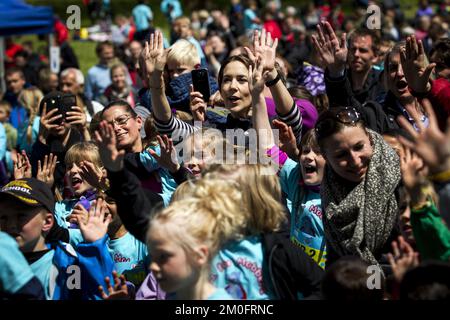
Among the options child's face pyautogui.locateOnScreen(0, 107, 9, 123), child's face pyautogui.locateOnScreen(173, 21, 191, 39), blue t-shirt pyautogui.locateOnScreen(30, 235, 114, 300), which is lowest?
A: blue t-shirt pyautogui.locateOnScreen(30, 235, 114, 300)

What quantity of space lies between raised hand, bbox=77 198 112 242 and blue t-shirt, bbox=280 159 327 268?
1117 mm

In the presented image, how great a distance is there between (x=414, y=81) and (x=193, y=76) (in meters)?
1.63

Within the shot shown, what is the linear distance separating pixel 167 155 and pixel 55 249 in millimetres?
867

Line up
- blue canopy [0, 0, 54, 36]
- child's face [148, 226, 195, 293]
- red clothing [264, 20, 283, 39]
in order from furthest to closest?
red clothing [264, 20, 283, 39] → blue canopy [0, 0, 54, 36] → child's face [148, 226, 195, 293]

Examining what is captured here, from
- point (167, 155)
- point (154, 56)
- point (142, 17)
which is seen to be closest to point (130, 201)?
point (167, 155)

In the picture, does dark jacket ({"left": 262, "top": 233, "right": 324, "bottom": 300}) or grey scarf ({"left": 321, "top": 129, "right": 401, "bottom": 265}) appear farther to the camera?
grey scarf ({"left": 321, "top": 129, "right": 401, "bottom": 265})

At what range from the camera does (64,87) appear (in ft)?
32.3

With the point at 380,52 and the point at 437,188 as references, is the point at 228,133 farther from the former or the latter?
the point at 380,52

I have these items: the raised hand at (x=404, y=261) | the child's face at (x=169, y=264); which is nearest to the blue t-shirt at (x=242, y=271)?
the child's face at (x=169, y=264)

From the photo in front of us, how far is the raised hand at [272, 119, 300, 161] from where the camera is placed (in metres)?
5.03

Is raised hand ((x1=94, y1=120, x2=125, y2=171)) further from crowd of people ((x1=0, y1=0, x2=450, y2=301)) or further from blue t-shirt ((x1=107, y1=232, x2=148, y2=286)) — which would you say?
blue t-shirt ((x1=107, y1=232, x2=148, y2=286))

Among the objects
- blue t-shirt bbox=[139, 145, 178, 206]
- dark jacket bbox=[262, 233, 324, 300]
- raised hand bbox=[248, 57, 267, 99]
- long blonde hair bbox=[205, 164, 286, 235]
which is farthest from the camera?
blue t-shirt bbox=[139, 145, 178, 206]

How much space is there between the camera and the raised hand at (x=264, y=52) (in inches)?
203

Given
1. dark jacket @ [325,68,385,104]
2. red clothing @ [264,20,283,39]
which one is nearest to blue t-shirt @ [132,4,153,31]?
red clothing @ [264,20,283,39]
